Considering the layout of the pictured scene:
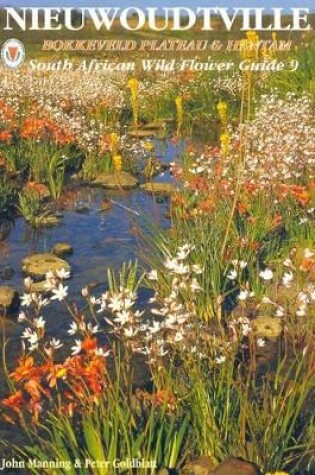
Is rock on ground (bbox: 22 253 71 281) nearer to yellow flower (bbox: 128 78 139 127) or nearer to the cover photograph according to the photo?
the cover photograph

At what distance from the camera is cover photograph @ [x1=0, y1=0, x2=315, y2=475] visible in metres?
4.61

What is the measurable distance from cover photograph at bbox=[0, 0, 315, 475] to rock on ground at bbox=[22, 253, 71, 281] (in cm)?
3

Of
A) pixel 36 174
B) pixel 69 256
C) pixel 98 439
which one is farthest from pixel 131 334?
pixel 36 174

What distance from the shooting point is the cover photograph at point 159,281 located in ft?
15.1

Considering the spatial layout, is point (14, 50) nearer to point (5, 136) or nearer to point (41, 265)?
point (5, 136)

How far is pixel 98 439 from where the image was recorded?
432cm

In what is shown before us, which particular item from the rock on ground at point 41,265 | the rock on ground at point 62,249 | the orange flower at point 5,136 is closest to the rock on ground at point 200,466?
the rock on ground at point 41,265

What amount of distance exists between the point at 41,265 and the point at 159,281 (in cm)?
215

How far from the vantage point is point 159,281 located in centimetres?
809

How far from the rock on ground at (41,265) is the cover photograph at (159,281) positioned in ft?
0.09

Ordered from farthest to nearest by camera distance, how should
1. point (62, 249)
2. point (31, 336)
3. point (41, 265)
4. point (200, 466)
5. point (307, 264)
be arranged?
point (62, 249) → point (41, 265) → point (307, 264) → point (200, 466) → point (31, 336)

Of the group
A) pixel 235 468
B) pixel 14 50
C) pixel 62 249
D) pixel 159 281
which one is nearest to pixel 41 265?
pixel 62 249

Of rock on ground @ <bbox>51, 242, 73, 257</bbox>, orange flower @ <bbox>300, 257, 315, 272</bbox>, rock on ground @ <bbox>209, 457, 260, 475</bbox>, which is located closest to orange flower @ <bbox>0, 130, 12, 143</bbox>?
rock on ground @ <bbox>51, 242, 73, 257</bbox>

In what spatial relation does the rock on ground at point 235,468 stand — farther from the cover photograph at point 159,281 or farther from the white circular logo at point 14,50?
the white circular logo at point 14,50
